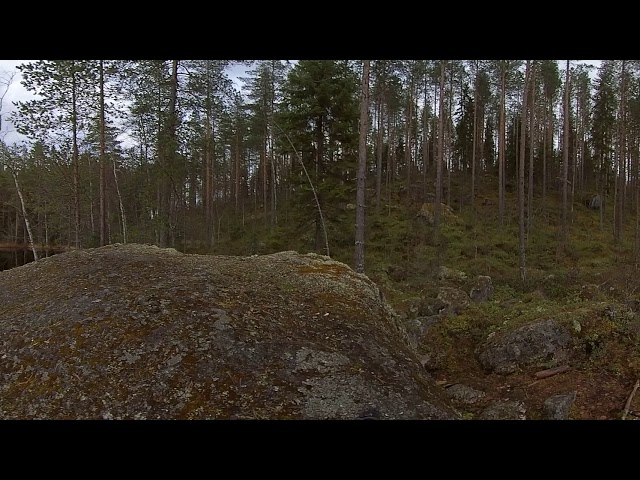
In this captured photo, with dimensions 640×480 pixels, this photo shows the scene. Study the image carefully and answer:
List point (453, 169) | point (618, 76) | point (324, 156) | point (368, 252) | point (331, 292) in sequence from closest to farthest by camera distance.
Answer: point (331, 292), point (324, 156), point (368, 252), point (618, 76), point (453, 169)

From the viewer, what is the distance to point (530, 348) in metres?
→ 6.51

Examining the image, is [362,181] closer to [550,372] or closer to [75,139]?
[550,372]

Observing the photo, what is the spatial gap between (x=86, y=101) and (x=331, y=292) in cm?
1485

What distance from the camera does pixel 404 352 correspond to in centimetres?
502

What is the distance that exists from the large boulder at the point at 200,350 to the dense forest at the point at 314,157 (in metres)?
6.00

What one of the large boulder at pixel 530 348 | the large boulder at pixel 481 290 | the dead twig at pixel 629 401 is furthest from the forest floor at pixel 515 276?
the large boulder at pixel 481 290

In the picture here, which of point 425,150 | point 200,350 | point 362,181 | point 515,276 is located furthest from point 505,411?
point 425,150

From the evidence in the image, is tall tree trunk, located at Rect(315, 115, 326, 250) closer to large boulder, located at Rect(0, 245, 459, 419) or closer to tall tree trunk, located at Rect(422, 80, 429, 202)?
large boulder, located at Rect(0, 245, 459, 419)

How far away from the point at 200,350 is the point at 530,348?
5.35 m

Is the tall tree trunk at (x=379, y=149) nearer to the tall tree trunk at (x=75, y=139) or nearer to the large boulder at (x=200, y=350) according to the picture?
the tall tree trunk at (x=75, y=139)
